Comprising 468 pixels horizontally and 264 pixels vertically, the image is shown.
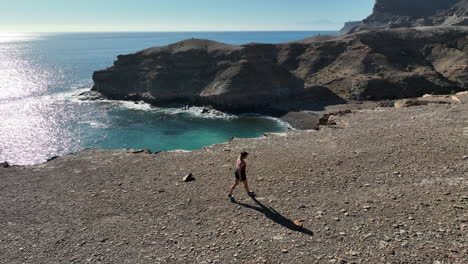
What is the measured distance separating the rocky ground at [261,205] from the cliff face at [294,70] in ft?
130

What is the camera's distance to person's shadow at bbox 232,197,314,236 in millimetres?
11083

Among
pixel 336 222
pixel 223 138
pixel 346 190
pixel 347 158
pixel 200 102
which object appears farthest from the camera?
pixel 200 102

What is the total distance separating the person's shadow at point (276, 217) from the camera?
11083 millimetres

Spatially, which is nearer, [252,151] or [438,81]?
[252,151]

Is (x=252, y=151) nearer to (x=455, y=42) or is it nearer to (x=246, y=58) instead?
(x=246, y=58)

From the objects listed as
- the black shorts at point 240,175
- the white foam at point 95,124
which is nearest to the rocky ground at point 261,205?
the black shorts at point 240,175

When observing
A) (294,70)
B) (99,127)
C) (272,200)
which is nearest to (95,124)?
(99,127)

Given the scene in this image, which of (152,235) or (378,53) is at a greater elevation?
(378,53)

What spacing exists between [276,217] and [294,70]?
228ft

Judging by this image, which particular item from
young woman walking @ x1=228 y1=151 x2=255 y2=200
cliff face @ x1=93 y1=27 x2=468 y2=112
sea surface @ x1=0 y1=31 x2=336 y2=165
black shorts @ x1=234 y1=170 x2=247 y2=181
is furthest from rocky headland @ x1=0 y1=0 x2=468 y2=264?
cliff face @ x1=93 y1=27 x2=468 y2=112

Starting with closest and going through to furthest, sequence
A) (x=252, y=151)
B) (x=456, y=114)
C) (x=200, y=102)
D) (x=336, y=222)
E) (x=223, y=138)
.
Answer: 1. (x=336, y=222)
2. (x=252, y=151)
3. (x=456, y=114)
4. (x=223, y=138)
5. (x=200, y=102)

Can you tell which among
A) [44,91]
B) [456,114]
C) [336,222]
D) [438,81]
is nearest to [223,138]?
[456,114]

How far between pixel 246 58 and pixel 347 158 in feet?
164

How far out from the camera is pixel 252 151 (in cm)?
2067
